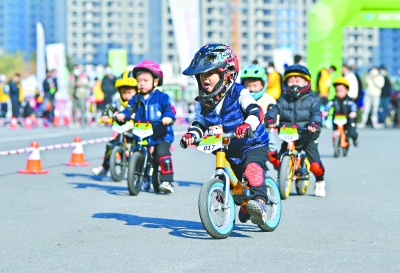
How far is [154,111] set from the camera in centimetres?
1164

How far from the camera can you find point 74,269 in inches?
243

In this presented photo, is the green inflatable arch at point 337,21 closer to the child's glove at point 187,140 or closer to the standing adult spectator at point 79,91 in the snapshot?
the standing adult spectator at point 79,91

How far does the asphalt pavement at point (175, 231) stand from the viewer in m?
6.46

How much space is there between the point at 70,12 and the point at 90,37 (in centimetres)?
666

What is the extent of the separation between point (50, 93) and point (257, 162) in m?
24.1

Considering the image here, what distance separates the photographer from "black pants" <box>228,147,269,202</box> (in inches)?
307

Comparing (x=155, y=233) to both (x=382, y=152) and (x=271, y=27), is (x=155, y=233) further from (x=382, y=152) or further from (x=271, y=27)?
(x=271, y=27)

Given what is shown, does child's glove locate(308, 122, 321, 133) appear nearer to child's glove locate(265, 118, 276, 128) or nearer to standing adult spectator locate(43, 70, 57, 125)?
child's glove locate(265, 118, 276, 128)

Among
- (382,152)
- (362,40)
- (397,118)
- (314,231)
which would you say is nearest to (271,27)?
(362,40)

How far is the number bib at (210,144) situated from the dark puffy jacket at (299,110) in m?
3.84

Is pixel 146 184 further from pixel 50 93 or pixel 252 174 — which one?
pixel 50 93

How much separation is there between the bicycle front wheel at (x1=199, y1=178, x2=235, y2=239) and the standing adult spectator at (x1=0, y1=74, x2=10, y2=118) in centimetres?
2801

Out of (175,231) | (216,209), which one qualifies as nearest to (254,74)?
(175,231)

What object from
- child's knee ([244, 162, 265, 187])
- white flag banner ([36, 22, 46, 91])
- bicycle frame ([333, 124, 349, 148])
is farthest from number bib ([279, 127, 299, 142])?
white flag banner ([36, 22, 46, 91])
